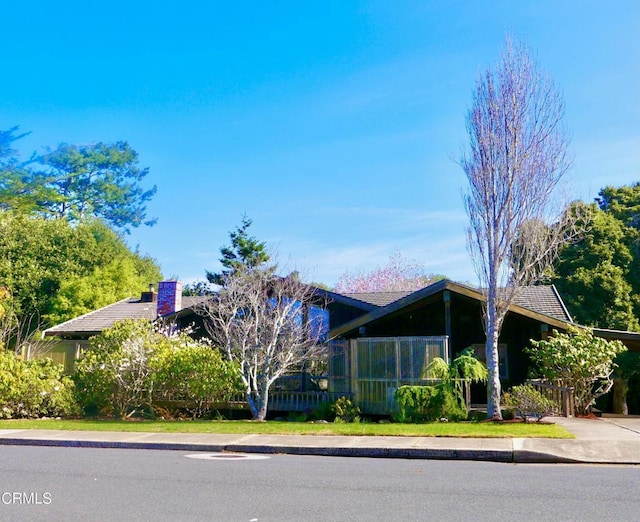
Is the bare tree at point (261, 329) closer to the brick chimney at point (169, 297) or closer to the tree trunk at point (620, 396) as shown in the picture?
the brick chimney at point (169, 297)

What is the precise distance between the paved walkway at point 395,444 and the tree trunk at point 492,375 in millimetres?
1911

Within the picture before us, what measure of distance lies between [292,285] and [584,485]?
12530 millimetres

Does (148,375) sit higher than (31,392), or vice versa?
(148,375)

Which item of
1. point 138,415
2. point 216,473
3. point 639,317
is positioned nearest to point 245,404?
point 138,415

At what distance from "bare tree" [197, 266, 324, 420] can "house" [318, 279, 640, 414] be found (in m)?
1.41

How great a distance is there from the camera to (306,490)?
8.09m

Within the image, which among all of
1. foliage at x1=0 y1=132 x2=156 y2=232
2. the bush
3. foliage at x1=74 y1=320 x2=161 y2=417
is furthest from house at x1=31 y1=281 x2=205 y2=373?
foliage at x1=0 y1=132 x2=156 y2=232

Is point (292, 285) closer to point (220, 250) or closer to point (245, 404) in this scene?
point (245, 404)

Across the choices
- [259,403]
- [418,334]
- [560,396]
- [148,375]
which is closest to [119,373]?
[148,375]

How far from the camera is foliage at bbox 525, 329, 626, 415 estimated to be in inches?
674

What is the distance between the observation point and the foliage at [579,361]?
1712 centimetres

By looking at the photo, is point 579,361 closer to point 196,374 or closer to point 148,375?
point 196,374

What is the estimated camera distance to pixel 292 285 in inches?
779

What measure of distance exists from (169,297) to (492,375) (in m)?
14.7
